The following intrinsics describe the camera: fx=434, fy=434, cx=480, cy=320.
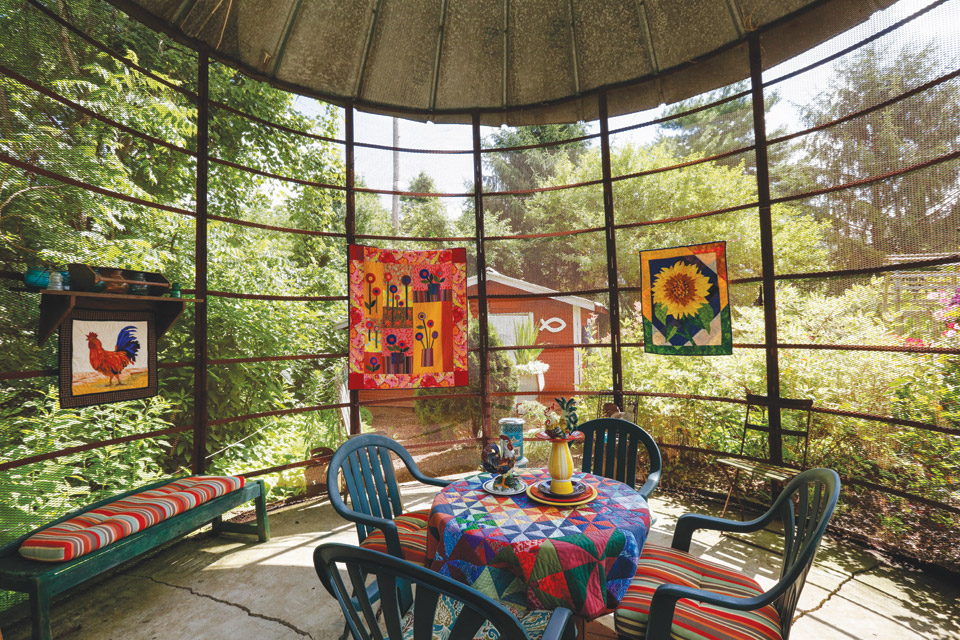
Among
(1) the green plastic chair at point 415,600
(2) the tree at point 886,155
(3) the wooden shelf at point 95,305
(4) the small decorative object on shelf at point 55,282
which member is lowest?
(1) the green plastic chair at point 415,600

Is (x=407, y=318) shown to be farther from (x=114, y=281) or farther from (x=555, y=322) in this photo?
(x=114, y=281)

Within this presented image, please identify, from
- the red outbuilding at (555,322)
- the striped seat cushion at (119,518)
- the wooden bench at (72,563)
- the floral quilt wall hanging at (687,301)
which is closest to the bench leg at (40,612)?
the wooden bench at (72,563)

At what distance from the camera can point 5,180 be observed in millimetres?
3455

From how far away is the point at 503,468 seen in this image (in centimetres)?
209

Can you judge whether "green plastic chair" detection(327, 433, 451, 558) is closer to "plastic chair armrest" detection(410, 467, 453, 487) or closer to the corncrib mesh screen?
"plastic chair armrest" detection(410, 467, 453, 487)

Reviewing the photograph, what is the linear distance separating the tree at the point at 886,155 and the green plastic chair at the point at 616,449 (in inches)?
86.7

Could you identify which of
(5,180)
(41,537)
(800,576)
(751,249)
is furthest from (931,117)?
(5,180)

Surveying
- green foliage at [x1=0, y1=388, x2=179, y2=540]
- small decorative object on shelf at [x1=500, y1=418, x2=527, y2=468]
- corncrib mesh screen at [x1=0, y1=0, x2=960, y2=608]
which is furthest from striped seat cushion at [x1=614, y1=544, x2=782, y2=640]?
green foliage at [x1=0, y1=388, x2=179, y2=540]

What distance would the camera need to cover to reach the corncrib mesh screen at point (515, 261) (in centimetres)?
301

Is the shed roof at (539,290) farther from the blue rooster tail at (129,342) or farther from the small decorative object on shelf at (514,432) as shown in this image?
the blue rooster tail at (129,342)

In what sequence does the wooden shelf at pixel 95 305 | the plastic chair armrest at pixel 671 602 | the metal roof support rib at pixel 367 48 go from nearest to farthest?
the plastic chair armrest at pixel 671 602 < the wooden shelf at pixel 95 305 < the metal roof support rib at pixel 367 48

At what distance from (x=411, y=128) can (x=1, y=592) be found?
4.70 m

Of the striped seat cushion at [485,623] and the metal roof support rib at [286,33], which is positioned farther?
the metal roof support rib at [286,33]

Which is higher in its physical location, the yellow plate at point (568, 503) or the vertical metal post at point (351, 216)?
the vertical metal post at point (351, 216)
